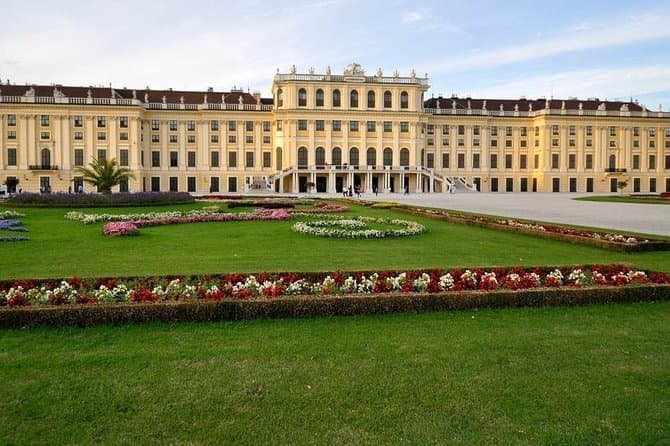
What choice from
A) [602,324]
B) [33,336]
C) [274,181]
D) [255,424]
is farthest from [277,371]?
[274,181]

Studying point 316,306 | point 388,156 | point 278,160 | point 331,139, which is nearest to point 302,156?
point 278,160

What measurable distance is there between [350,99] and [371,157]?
7.67 metres

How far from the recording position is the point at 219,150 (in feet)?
229

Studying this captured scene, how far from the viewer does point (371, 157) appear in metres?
70.9

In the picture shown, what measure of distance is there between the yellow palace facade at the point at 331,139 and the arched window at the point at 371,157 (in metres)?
0.13

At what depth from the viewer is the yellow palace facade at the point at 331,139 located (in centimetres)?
6469

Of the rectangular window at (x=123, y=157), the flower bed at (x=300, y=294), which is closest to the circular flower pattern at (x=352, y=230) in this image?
the flower bed at (x=300, y=294)

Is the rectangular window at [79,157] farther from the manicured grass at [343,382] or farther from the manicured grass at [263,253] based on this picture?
the manicured grass at [343,382]

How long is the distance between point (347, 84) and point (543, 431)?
6780 cm

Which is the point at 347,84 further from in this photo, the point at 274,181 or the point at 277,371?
the point at 277,371

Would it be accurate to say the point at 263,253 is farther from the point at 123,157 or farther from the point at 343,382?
the point at 123,157

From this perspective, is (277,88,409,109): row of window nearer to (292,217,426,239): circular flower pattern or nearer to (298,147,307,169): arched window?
(298,147,307,169): arched window

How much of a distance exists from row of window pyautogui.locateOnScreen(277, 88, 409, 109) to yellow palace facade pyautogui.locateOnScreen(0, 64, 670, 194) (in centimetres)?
13

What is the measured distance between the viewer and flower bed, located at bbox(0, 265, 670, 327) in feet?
22.4
